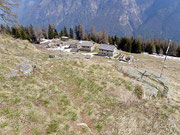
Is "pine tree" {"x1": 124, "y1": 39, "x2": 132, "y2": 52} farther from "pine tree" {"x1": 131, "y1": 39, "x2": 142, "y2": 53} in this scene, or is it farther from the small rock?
the small rock

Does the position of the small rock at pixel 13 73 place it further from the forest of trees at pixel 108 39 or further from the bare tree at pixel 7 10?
the forest of trees at pixel 108 39

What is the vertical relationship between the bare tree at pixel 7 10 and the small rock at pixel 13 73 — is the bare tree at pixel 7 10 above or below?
above

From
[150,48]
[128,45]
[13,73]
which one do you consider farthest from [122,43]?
[13,73]

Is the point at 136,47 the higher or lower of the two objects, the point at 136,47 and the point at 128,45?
the lower

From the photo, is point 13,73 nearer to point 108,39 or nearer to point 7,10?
point 7,10

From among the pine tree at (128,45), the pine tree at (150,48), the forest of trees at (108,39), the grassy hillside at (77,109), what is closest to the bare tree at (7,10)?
the grassy hillside at (77,109)

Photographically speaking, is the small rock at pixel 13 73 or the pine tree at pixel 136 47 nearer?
the small rock at pixel 13 73

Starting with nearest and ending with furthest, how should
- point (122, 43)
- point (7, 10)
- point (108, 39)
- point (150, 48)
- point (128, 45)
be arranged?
point (7, 10) → point (128, 45) → point (122, 43) → point (150, 48) → point (108, 39)

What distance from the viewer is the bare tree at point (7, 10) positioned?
11.9 metres

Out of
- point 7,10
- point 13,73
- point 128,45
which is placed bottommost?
point 13,73

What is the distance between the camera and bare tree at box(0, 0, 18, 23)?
1195 cm

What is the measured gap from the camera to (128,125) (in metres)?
8.15

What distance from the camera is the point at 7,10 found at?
12.3 meters

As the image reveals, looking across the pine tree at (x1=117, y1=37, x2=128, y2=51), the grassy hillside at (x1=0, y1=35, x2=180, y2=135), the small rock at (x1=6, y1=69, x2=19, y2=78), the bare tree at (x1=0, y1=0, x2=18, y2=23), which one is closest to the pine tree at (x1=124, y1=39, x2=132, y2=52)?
the pine tree at (x1=117, y1=37, x2=128, y2=51)
